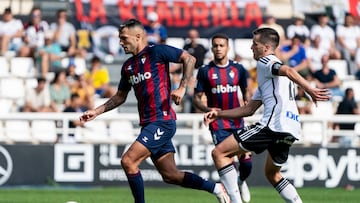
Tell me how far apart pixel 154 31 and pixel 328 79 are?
4192 millimetres

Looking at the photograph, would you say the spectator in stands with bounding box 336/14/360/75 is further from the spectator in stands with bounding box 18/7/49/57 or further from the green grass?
the spectator in stands with bounding box 18/7/49/57

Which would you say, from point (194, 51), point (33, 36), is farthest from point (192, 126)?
point (33, 36)

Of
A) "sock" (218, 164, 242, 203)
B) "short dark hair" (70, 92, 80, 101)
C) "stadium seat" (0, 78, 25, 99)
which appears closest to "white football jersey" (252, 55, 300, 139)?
"sock" (218, 164, 242, 203)

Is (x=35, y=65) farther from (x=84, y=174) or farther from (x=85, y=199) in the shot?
(x=85, y=199)

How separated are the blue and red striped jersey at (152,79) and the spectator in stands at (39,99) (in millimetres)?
9608

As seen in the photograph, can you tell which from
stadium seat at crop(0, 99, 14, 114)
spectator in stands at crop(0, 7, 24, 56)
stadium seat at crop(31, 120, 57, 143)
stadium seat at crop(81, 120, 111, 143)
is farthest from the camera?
spectator in stands at crop(0, 7, 24, 56)

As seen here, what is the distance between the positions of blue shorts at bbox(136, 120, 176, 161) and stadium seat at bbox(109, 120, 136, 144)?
25.7 ft

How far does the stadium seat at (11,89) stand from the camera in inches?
916

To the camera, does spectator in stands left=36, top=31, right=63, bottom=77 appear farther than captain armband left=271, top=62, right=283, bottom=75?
Yes

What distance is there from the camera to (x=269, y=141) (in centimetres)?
1239

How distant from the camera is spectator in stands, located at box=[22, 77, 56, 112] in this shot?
2234 cm

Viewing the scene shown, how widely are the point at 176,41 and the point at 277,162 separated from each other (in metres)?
13.7

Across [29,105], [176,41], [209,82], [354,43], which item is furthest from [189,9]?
[209,82]

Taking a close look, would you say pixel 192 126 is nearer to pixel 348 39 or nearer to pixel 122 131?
pixel 122 131
